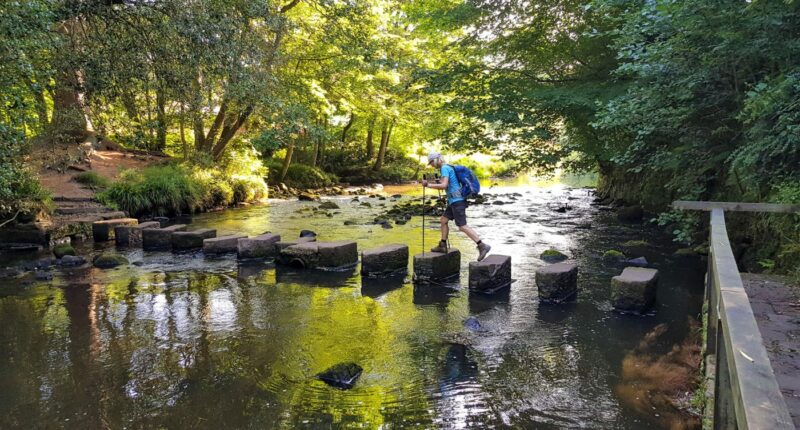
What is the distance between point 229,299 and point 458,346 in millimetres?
4039

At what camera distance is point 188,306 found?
789 centimetres

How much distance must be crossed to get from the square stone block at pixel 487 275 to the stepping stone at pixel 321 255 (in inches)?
113

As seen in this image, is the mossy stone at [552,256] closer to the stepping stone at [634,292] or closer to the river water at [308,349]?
the river water at [308,349]

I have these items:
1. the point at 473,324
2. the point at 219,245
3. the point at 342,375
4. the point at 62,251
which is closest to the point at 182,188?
the point at 62,251

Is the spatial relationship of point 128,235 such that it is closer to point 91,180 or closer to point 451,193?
point 91,180

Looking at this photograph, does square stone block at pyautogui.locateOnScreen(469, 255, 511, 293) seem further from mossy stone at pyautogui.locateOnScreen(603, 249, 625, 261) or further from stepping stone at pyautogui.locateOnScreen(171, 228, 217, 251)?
stepping stone at pyautogui.locateOnScreen(171, 228, 217, 251)

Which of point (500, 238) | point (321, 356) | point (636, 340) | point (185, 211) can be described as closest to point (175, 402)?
point (321, 356)

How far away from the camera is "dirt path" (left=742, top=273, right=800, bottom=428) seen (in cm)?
350

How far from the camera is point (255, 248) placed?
11.4 metres

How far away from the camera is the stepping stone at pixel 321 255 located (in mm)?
10273

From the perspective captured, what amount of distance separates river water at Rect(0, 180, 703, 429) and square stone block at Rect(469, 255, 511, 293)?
0.84 ft

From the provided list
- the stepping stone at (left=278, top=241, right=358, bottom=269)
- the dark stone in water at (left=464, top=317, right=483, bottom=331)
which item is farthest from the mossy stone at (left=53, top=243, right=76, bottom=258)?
the dark stone in water at (left=464, top=317, right=483, bottom=331)

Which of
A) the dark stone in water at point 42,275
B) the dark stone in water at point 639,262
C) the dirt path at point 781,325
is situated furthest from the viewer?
the dark stone in water at point 639,262

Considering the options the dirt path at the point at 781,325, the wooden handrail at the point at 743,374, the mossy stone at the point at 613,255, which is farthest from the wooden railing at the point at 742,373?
the mossy stone at the point at 613,255
